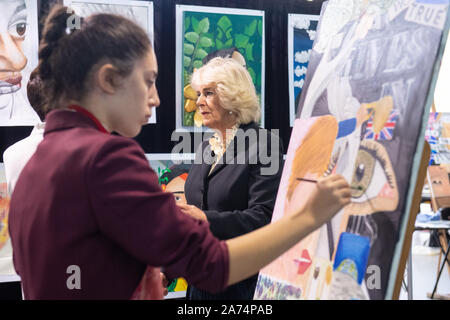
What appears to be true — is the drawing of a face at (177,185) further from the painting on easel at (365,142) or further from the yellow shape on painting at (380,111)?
the yellow shape on painting at (380,111)

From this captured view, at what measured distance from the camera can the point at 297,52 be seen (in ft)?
10.8

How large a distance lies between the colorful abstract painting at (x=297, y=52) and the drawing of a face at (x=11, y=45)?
1.68 meters

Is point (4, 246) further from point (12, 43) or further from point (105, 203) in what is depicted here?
point (105, 203)

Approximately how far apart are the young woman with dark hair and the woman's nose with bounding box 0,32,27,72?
6.53 feet

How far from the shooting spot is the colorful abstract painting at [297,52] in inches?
129

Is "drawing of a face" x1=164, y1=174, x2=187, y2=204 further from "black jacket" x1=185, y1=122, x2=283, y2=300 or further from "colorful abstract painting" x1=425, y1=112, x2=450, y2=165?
"colorful abstract painting" x1=425, y1=112, x2=450, y2=165

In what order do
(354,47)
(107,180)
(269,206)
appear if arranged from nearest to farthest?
(107,180), (354,47), (269,206)

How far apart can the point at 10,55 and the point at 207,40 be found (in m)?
1.19

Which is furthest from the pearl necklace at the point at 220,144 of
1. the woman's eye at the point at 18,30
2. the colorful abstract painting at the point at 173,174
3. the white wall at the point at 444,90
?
the white wall at the point at 444,90
